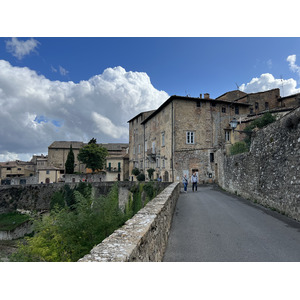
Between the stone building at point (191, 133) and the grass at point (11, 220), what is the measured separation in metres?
21.1

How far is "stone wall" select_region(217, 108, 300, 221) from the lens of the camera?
7113mm

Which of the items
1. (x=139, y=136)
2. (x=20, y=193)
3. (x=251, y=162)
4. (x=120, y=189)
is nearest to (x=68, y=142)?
(x=20, y=193)

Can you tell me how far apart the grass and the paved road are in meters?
30.2

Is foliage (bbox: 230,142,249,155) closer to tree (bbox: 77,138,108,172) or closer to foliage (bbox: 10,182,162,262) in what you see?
foliage (bbox: 10,182,162,262)

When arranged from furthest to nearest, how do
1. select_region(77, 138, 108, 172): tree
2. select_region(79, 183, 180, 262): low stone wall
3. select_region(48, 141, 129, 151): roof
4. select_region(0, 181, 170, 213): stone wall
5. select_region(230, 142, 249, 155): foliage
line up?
select_region(48, 141, 129, 151): roof, select_region(77, 138, 108, 172): tree, select_region(0, 181, 170, 213): stone wall, select_region(230, 142, 249, 155): foliage, select_region(79, 183, 180, 262): low stone wall

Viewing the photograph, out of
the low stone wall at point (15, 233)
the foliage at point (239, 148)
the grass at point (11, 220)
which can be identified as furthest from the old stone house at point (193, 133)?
the grass at point (11, 220)

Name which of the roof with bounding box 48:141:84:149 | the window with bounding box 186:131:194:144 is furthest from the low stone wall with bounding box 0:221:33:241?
the roof with bounding box 48:141:84:149

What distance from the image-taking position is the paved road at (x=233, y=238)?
4191 millimetres

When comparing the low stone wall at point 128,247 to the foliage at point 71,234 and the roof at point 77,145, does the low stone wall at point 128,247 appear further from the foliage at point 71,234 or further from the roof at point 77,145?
the roof at point 77,145

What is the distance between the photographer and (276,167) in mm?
8469

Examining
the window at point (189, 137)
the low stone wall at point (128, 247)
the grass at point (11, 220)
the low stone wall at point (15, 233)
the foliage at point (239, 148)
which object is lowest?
the low stone wall at point (15, 233)

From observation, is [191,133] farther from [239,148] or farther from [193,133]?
[239,148]

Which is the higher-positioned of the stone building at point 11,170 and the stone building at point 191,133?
the stone building at point 191,133

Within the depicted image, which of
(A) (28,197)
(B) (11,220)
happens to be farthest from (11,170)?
(B) (11,220)
